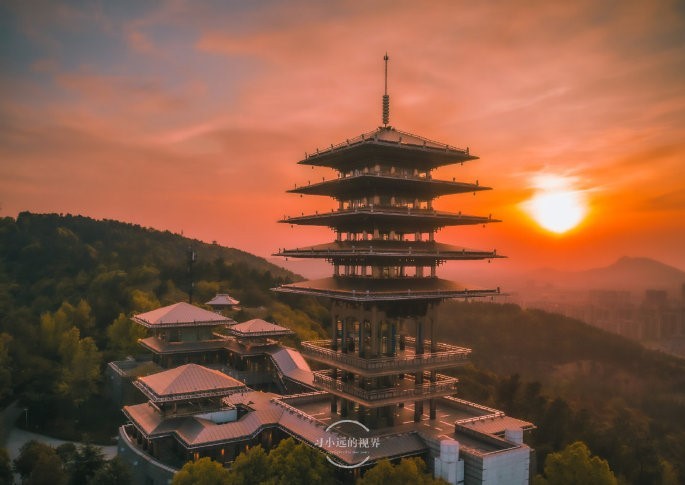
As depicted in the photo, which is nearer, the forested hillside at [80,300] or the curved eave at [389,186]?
the curved eave at [389,186]

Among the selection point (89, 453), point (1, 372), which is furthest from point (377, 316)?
point (1, 372)

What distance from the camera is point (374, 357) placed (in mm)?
25922

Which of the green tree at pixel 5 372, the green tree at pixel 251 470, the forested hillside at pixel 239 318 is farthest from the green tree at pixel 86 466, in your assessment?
the green tree at pixel 5 372

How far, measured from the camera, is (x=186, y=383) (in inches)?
1165

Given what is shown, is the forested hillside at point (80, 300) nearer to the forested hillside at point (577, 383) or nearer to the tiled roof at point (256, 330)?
the tiled roof at point (256, 330)

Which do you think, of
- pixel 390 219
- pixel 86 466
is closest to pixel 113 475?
pixel 86 466

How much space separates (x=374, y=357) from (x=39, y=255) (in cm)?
10078

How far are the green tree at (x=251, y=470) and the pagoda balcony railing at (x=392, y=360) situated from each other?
6015 millimetres

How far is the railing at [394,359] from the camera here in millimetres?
24719

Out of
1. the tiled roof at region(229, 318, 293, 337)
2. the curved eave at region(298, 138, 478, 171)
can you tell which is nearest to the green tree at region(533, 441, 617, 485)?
the curved eave at region(298, 138, 478, 171)

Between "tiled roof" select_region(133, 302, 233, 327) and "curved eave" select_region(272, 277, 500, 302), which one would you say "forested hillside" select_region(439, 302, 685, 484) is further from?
"tiled roof" select_region(133, 302, 233, 327)

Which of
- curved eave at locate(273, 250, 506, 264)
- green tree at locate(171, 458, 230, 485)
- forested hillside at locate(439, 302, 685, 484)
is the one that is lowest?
forested hillside at locate(439, 302, 685, 484)

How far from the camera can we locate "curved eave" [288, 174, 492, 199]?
25484mm

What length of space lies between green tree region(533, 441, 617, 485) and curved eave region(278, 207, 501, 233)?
41.1 ft
